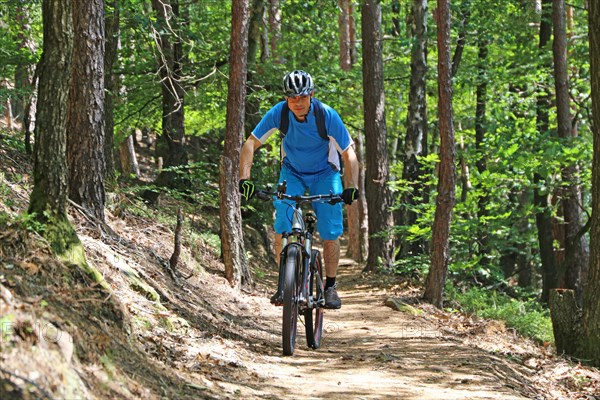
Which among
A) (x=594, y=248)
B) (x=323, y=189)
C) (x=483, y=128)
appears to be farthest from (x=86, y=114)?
(x=483, y=128)

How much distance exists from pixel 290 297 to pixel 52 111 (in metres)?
2.77

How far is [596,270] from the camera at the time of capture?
910 centimetres

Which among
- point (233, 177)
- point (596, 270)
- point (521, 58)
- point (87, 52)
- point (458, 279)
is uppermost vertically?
point (521, 58)

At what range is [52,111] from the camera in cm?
548

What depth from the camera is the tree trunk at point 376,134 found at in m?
16.9

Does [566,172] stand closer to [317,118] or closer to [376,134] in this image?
[376,134]

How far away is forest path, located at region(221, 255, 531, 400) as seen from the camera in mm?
6102

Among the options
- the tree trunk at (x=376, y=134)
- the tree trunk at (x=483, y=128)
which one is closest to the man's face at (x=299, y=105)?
the tree trunk at (x=376, y=134)

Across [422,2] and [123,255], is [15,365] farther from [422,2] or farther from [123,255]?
[422,2]

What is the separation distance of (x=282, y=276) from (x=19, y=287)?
3034 millimetres

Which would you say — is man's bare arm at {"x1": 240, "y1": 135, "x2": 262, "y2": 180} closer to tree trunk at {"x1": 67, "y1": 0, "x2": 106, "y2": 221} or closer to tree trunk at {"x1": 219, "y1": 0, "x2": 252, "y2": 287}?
tree trunk at {"x1": 67, "y1": 0, "x2": 106, "y2": 221}

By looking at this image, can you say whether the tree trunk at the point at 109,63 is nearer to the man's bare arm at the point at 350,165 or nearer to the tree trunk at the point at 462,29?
the man's bare arm at the point at 350,165

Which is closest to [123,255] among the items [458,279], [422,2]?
[422,2]

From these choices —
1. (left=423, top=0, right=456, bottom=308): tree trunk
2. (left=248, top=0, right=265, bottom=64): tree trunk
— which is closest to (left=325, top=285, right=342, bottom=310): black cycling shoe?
(left=423, top=0, right=456, bottom=308): tree trunk
